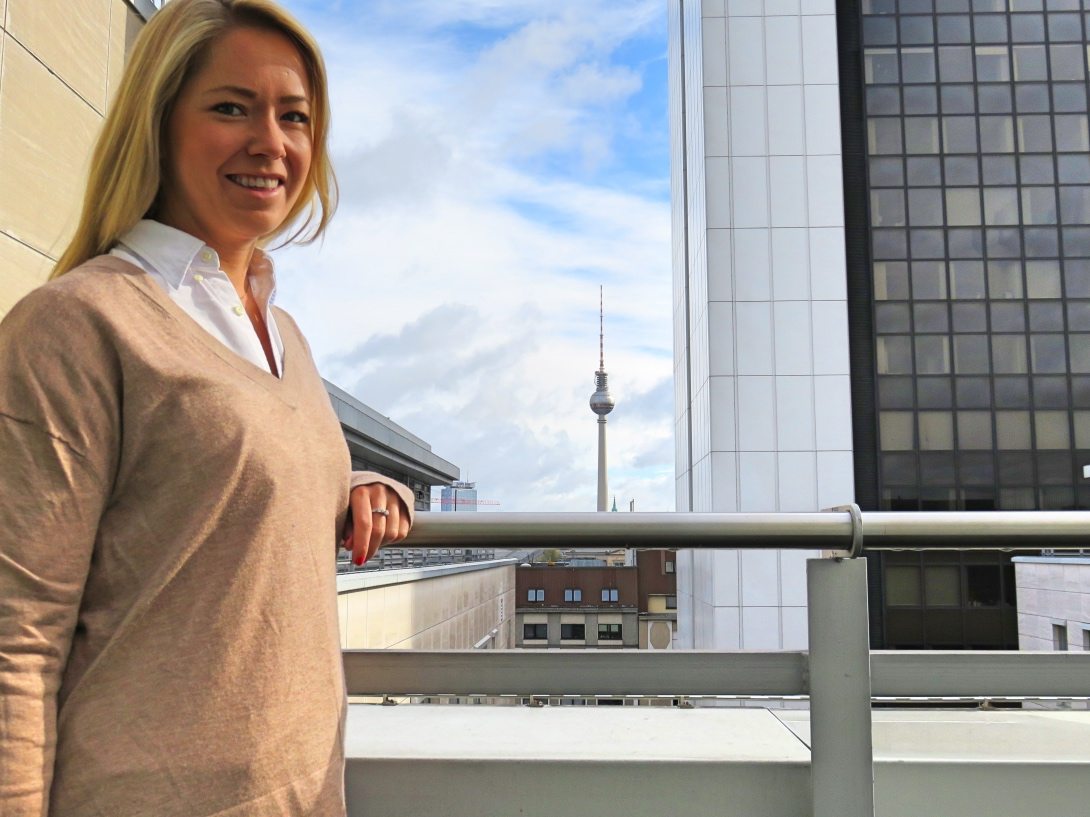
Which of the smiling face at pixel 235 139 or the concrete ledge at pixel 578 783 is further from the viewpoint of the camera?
the concrete ledge at pixel 578 783

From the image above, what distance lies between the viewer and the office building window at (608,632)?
4188cm

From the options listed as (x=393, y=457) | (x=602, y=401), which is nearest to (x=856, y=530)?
(x=393, y=457)

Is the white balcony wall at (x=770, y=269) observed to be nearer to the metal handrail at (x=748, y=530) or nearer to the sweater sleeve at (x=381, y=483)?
the metal handrail at (x=748, y=530)

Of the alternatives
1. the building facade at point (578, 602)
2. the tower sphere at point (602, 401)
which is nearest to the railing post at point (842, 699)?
the building facade at point (578, 602)

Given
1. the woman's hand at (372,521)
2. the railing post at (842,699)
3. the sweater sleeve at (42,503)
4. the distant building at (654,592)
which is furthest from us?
the distant building at (654,592)

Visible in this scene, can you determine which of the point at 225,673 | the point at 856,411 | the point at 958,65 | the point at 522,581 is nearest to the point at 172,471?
the point at 225,673

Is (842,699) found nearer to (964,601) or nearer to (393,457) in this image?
(964,601)

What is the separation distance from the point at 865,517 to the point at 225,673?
1.16 meters

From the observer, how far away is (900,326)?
21094 mm

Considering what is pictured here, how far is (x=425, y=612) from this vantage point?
1301 centimetres

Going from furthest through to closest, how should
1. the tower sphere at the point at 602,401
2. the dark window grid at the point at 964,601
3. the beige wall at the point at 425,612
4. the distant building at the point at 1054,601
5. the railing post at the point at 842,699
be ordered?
1. the tower sphere at the point at 602,401
2. the dark window grid at the point at 964,601
3. the distant building at the point at 1054,601
4. the beige wall at the point at 425,612
5. the railing post at the point at 842,699

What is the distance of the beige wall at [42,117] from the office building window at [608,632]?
40.4 meters

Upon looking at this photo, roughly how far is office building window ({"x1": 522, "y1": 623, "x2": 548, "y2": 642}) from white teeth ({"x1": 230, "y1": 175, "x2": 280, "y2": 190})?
40634mm

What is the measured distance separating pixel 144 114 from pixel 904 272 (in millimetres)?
22069
